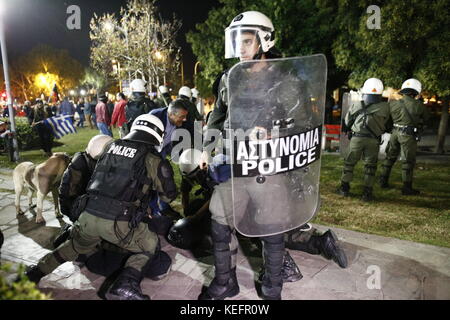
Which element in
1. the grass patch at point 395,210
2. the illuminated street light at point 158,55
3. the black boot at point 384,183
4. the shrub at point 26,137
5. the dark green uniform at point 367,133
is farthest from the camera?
the illuminated street light at point 158,55

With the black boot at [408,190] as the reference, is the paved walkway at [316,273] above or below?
above

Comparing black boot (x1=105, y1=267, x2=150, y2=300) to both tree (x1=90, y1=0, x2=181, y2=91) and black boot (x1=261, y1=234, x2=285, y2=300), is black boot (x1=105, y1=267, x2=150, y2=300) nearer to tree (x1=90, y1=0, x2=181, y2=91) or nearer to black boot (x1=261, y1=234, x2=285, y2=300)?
black boot (x1=261, y1=234, x2=285, y2=300)

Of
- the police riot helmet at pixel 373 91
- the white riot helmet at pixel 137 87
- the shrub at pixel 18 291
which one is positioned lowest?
the shrub at pixel 18 291

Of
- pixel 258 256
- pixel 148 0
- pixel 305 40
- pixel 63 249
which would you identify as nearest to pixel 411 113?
pixel 258 256

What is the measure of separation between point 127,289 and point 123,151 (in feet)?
3.63

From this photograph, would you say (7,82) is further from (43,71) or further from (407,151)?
(43,71)

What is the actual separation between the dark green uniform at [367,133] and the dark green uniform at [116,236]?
372 cm

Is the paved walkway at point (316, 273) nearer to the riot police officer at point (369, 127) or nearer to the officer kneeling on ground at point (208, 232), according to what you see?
the officer kneeling on ground at point (208, 232)

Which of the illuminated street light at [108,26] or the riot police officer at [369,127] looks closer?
the riot police officer at [369,127]

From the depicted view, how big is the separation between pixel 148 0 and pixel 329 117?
15.3 meters

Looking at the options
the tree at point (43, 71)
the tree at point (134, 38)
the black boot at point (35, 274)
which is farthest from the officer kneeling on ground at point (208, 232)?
the tree at point (43, 71)

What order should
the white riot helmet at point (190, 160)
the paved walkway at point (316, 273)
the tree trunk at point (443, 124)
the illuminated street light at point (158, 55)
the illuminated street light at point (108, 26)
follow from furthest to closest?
the illuminated street light at point (158, 55), the illuminated street light at point (108, 26), the tree trunk at point (443, 124), the white riot helmet at point (190, 160), the paved walkway at point (316, 273)

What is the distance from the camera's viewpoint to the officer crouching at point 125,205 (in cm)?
281
